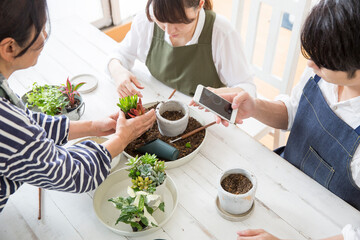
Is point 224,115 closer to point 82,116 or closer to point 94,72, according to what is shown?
point 82,116

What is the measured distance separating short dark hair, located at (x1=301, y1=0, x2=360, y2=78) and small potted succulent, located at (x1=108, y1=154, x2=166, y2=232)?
1.66ft

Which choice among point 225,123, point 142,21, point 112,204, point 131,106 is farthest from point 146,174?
point 142,21

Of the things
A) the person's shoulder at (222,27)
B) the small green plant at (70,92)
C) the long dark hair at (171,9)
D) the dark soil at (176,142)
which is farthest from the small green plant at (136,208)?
the person's shoulder at (222,27)

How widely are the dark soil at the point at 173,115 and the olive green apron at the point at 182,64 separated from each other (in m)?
0.27

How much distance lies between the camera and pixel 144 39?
1.50 metres

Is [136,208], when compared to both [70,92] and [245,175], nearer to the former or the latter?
[245,175]

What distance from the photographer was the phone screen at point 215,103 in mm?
1112

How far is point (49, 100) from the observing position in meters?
1.17

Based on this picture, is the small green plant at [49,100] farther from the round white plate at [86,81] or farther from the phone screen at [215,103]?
the phone screen at [215,103]

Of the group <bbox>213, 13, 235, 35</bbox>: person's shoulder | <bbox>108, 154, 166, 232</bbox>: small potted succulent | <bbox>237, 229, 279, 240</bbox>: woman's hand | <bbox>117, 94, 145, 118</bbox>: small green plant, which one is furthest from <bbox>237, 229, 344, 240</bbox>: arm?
<bbox>213, 13, 235, 35</bbox>: person's shoulder

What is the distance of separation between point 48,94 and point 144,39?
20.0 inches

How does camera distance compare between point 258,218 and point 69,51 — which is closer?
point 258,218

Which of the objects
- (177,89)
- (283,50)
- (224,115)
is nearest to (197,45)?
(177,89)

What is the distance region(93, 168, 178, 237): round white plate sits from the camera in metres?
0.91
